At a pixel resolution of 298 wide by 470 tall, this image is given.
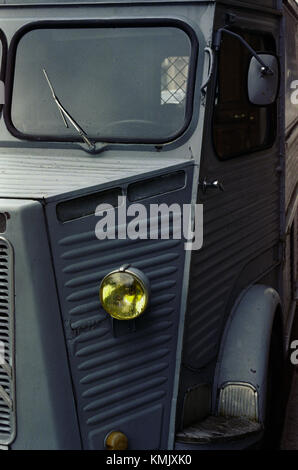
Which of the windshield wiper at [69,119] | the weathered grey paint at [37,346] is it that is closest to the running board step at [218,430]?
the weathered grey paint at [37,346]

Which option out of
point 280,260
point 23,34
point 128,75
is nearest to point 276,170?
point 280,260

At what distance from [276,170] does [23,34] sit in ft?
6.28

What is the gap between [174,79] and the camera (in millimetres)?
4020

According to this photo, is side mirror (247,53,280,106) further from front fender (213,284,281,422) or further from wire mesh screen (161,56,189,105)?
front fender (213,284,281,422)

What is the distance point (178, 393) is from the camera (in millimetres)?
3600

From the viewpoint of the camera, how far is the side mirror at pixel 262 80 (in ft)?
13.2

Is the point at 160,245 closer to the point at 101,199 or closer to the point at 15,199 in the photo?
the point at 101,199

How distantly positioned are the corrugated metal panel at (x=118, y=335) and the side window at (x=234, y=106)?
0.58m

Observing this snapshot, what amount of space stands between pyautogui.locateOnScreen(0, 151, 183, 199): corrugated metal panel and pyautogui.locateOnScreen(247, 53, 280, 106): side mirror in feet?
2.03

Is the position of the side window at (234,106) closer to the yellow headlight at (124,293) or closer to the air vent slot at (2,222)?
the yellow headlight at (124,293)

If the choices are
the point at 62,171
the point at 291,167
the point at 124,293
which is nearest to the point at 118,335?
the point at 124,293

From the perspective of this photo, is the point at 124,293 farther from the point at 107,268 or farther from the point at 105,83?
the point at 105,83

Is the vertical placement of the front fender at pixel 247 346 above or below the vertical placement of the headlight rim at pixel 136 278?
below

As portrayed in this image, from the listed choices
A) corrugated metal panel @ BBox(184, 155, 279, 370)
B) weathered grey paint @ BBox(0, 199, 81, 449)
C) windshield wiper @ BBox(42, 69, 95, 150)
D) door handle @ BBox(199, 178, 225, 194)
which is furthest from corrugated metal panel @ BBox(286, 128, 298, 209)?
weathered grey paint @ BBox(0, 199, 81, 449)
